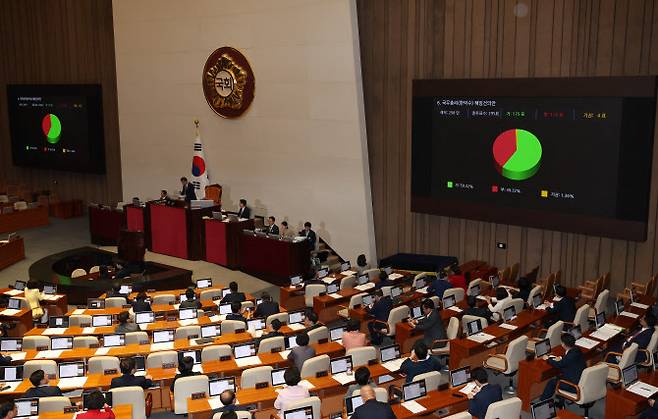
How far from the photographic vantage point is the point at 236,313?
11945 mm

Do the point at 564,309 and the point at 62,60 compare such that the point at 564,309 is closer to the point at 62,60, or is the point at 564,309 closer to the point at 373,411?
the point at 373,411

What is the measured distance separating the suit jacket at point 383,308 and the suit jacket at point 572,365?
3.52 metres

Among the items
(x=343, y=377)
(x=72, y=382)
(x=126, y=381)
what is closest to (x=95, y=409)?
(x=126, y=381)

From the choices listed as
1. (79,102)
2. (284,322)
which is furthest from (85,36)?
(284,322)

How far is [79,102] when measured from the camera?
22.6 metres

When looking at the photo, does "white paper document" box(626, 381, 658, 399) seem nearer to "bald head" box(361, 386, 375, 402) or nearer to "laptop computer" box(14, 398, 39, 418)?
"bald head" box(361, 386, 375, 402)

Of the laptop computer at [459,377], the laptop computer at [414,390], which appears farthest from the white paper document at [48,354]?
the laptop computer at [459,377]

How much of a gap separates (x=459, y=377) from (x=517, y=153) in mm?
6957

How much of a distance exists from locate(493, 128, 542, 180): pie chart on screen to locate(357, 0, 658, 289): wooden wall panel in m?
1.25

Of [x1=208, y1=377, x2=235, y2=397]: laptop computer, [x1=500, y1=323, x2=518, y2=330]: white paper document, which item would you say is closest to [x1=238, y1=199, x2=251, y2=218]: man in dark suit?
[x1=500, y1=323, x2=518, y2=330]: white paper document

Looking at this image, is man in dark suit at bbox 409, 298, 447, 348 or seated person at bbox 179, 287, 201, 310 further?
seated person at bbox 179, 287, 201, 310

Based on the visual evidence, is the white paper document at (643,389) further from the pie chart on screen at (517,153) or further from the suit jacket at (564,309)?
the pie chart on screen at (517,153)

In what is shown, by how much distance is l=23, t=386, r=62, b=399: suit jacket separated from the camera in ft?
27.9

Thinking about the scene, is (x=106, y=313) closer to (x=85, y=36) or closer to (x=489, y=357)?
(x=489, y=357)
